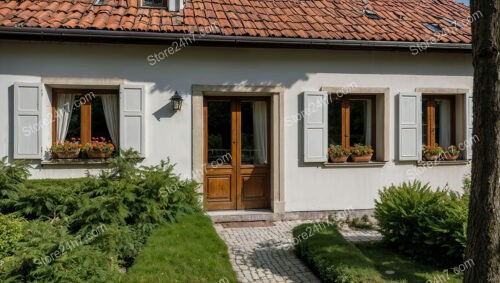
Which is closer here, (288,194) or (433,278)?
(433,278)

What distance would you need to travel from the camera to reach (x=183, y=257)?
4.75 metres

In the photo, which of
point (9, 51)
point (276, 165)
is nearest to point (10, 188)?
point (9, 51)

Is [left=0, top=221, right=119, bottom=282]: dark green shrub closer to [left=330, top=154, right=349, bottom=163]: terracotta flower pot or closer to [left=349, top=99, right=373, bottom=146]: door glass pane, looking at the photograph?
[left=330, top=154, right=349, bottom=163]: terracotta flower pot

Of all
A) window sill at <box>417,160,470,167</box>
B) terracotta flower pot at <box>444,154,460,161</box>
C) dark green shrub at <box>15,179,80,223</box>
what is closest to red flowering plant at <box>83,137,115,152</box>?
dark green shrub at <box>15,179,80,223</box>

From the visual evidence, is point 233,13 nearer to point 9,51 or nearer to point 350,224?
point 9,51

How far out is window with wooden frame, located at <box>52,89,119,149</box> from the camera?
737 centimetres

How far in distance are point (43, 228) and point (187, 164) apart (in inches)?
127

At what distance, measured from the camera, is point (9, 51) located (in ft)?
22.9

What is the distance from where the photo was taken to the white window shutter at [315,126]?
7.86 meters

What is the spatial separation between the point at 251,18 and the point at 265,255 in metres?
4.92

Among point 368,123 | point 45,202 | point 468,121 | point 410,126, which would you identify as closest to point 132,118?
point 45,202

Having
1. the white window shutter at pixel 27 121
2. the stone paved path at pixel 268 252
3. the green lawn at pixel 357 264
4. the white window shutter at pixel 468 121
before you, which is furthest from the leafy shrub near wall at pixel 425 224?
the white window shutter at pixel 27 121

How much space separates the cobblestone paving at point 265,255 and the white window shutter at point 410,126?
2957mm

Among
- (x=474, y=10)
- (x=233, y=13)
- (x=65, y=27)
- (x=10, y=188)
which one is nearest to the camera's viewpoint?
(x=474, y=10)
